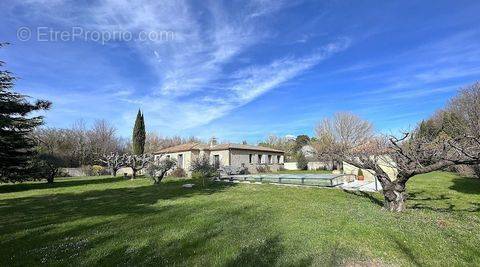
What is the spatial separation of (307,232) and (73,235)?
560cm

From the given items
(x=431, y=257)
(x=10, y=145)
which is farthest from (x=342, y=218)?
(x=10, y=145)

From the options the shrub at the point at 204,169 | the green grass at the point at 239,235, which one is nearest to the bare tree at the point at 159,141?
the shrub at the point at 204,169

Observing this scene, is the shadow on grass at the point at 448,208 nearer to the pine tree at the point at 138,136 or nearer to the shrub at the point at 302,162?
the shrub at the point at 302,162

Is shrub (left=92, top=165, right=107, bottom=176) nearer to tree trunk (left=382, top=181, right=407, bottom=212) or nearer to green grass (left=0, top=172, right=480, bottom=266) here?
green grass (left=0, top=172, right=480, bottom=266)

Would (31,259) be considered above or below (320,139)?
below

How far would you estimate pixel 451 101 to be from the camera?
33219 mm

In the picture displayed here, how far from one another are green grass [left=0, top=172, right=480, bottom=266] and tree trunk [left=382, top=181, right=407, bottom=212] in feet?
1.25

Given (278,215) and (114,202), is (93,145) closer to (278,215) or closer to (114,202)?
(114,202)

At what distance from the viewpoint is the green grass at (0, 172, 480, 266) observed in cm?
573

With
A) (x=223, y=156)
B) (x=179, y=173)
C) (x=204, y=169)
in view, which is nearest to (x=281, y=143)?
(x=223, y=156)

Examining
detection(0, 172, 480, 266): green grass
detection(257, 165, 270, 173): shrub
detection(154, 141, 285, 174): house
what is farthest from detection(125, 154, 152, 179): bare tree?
detection(0, 172, 480, 266): green grass

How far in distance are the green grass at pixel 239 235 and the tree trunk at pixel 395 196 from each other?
0.38 metres

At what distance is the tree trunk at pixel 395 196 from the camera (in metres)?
10.2

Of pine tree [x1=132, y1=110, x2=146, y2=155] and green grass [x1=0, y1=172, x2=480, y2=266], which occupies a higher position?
pine tree [x1=132, y1=110, x2=146, y2=155]
